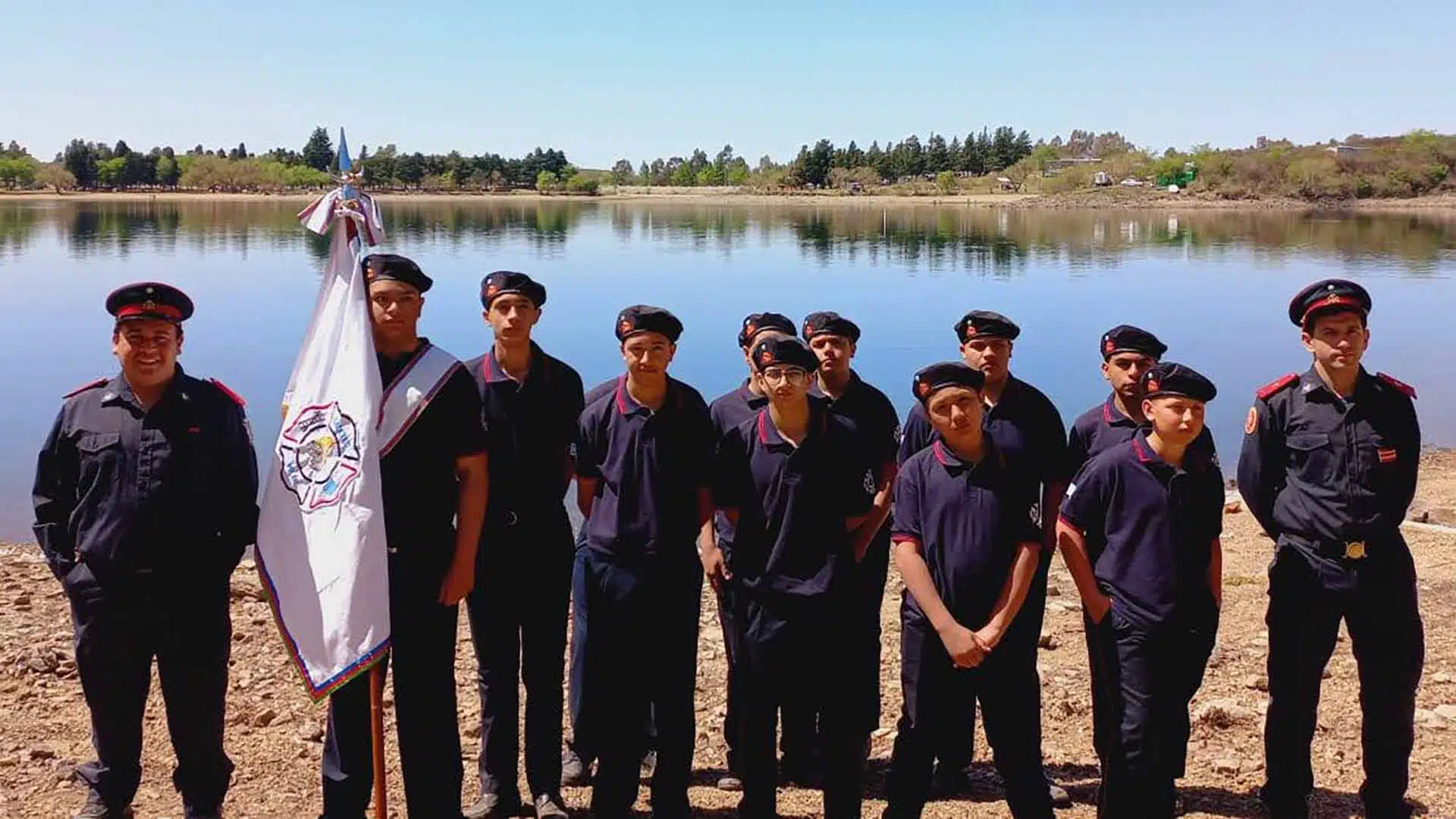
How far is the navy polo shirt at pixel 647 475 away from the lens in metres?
4.73

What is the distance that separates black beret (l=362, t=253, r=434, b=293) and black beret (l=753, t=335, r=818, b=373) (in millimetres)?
1361

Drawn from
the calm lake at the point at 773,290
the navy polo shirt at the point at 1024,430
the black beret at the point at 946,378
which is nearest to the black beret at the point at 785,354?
the black beret at the point at 946,378

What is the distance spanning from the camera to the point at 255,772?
5242 millimetres

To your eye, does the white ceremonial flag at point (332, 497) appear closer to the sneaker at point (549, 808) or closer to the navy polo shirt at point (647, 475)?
the navy polo shirt at point (647, 475)

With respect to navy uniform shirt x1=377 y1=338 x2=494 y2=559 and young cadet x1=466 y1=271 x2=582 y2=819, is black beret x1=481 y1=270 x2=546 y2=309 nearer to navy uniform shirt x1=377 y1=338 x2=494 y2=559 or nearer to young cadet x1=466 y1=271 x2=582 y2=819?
young cadet x1=466 y1=271 x2=582 y2=819

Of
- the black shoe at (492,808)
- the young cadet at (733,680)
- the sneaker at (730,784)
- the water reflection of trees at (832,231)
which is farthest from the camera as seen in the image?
the water reflection of trees at (832,231)

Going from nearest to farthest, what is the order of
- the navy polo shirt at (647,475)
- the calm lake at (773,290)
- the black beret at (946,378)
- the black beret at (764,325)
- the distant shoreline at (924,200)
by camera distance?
→ the black beret at (946,378)
the navy polo shirt at (647,475)
the black beret at (764,325)
the calm lake at (773,290)
the distant shoreline at (924,200)

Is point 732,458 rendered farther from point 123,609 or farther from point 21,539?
point 21,539

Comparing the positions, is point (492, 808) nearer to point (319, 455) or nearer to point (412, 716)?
point (412, 716)

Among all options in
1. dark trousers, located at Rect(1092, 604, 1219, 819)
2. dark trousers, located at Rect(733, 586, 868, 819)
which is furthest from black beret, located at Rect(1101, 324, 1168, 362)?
dark trousers, located at Rect(733, 586, 868, 819)

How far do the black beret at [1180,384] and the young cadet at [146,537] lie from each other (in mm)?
3545

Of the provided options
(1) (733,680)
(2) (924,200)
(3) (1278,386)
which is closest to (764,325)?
(1) (733,680)

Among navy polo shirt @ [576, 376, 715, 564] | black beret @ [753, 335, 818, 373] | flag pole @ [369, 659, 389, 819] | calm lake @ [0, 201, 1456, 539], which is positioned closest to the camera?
flag pole @ [369, 659, 389, 819]

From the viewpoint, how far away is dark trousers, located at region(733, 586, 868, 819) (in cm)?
449
